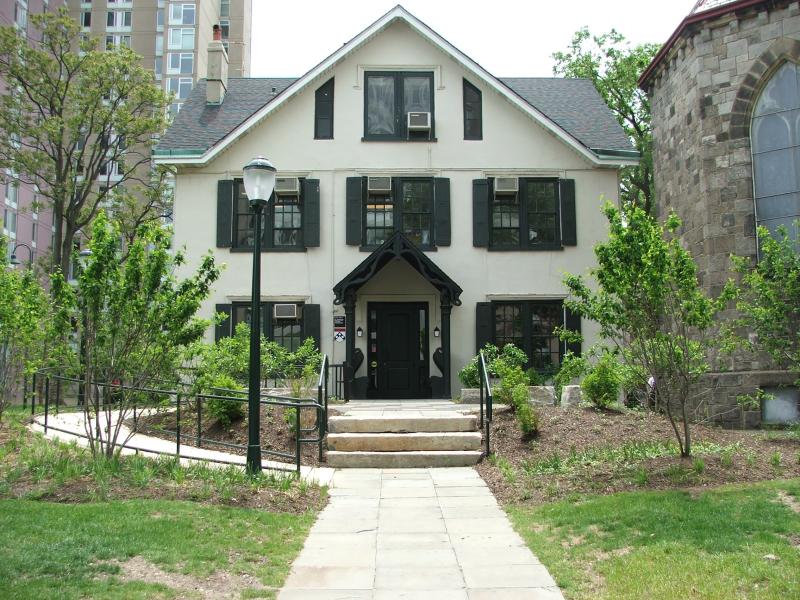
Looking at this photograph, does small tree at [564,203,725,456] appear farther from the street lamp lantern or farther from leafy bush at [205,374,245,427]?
leafy bush at [205,374,245,427]

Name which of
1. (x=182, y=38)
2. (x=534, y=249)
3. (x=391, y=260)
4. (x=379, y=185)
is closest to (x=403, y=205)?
(x=379, y=185)

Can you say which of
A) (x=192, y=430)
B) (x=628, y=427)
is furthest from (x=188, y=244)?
(x=628, y=427)

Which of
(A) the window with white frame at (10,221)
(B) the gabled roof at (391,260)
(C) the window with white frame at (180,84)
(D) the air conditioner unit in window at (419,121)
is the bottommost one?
(B) the gabled roof at (391,260)

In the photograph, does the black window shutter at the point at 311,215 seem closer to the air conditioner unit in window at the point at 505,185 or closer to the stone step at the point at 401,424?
the air conditioner unit in window at the point at 505,185

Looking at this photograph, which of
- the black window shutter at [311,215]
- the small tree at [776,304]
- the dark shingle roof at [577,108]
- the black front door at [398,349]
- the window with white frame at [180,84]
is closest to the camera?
the small tree at [776,304]

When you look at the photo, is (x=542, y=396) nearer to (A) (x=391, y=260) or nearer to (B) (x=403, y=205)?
(A) (x=391, y=260)

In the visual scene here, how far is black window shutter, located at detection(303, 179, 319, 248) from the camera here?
54.3 ft

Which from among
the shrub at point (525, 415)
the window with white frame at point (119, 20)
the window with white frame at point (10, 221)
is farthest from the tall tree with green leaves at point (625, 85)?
the window with white frame at point (119, 20)

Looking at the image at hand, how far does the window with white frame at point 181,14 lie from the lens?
60.0 metres

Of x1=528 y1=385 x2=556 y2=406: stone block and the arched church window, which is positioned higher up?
the arched church window

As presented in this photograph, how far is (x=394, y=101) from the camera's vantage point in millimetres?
17188

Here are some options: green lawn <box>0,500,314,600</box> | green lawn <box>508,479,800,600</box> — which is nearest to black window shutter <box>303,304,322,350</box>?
green lawn <box>0,500,314,600</box>

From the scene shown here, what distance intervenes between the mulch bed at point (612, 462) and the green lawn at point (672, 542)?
0.47 m

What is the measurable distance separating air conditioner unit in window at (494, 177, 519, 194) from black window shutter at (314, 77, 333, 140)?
3960mm
